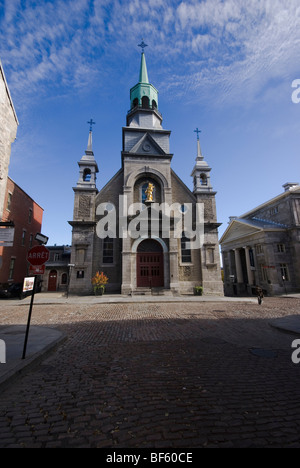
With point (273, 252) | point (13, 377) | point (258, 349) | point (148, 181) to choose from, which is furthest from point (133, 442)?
point (273, 252)

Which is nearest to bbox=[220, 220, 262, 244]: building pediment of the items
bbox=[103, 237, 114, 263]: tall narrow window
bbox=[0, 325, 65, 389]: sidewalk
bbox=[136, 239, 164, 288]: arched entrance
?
bbox=[136, 239, 164, 288]: arched entrance

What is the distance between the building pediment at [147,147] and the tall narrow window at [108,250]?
11.4 metres

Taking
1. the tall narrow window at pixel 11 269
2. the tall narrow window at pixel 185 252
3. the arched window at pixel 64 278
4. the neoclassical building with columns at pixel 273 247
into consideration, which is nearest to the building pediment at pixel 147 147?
the tall narrow window at pixel 185 252

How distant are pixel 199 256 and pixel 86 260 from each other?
1211 centimetres

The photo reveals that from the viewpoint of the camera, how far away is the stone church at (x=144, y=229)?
21797 mm

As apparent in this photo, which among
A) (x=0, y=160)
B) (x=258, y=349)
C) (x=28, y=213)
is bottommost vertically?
(x=258, y=349)

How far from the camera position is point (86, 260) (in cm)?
2191

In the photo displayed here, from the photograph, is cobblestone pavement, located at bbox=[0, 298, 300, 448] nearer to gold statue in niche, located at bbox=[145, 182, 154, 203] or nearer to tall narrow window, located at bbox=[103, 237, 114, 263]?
tall narrow window, located at bbox=[103, 237, 114, 263]

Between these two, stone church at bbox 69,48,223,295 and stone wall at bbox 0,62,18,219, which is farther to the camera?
stone church at bbox 69,48,223,295

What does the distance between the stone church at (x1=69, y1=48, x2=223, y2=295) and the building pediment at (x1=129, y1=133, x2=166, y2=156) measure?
126 mm

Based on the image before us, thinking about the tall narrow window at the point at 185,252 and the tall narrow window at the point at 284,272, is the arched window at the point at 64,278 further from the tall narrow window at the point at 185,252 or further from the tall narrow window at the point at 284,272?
the tall narrow window at the point at 284,272

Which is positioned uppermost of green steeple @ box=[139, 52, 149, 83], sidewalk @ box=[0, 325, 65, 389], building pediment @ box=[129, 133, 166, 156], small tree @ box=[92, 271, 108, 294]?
green steeple @ box=[139, 52, 149, 83]

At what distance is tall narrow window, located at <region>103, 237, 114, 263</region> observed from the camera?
74.6 feet

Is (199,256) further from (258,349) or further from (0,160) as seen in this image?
(0,160)
